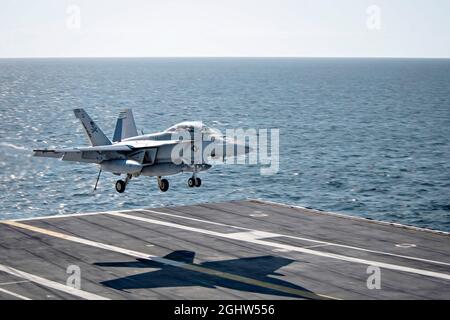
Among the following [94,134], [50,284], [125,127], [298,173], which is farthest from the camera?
[298,173]

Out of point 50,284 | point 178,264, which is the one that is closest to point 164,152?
point 178,264

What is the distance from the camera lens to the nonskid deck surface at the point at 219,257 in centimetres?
3344

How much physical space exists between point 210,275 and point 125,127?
48.3 ft

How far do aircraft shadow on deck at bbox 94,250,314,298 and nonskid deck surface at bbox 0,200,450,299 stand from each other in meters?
0.05

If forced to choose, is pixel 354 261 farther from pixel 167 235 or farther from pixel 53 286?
pixel 53 286

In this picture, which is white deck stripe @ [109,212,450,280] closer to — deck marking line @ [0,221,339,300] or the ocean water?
deck marking line @ [0,221,339,300]

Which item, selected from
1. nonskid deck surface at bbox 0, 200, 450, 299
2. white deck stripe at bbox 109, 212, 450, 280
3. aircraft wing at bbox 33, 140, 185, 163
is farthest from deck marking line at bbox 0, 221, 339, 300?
white deck stripe at bbox 109, 212, 450, 280

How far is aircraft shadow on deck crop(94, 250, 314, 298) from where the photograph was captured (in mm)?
34000

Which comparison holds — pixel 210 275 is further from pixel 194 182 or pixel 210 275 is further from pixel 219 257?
pixel 194 182

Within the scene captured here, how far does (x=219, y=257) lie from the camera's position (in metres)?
39.6

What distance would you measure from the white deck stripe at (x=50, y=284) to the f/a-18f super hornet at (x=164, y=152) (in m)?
7.42

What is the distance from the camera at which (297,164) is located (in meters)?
95.1

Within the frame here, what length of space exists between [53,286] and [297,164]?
64.1 meters
